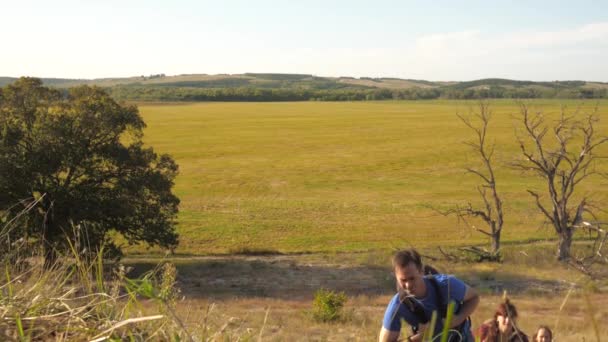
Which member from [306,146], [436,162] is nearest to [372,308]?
[436,162]

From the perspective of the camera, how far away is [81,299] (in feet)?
6.89

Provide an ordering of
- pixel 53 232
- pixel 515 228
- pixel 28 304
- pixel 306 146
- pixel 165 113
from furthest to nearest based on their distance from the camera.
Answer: pixel 165 113, pixel 306 146, pixel 515 228, pixel 53 232, pixel 28 304

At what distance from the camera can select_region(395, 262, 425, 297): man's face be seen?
3.59 m

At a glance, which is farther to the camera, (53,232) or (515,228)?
(515,228)

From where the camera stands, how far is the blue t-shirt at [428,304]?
11.5ft

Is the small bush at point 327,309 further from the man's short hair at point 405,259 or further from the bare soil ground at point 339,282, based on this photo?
the man's short hair at point 405,259

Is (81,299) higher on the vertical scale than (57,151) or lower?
higher

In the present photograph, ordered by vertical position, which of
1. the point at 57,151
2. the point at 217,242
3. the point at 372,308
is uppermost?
the point at 57,151

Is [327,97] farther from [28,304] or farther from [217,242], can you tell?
[28,304]

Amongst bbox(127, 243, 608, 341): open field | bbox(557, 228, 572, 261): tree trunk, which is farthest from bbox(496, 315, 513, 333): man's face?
bbox(557, 228, 572, 261): tree trunk

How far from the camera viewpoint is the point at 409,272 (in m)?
3.60

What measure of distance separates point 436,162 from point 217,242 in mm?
34778

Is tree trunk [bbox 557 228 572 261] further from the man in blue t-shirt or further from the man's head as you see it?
the man's head

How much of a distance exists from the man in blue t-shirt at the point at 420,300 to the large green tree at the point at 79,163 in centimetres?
1872
